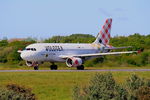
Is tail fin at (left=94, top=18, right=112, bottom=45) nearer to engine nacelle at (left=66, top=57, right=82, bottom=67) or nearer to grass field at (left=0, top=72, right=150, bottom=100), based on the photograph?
engine nacelle at (left=66, top=57, right=82, bottom=67)

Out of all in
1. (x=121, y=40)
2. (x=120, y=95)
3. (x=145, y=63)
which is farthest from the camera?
(x=121, y=40)

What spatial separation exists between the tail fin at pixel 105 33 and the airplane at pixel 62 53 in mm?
633

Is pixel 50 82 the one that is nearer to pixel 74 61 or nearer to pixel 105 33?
pixel 74 61

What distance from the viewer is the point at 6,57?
77125 millimetres

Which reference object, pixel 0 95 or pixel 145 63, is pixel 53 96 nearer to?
pixel 0 95

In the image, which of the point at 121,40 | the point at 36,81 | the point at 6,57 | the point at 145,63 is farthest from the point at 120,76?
the point at 121,40

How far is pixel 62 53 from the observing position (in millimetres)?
58188

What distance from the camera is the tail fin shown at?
6456 cm

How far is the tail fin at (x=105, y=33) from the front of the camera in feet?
212

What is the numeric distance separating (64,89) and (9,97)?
14.5m

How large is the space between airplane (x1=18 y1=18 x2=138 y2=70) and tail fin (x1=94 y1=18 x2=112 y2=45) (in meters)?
0.63

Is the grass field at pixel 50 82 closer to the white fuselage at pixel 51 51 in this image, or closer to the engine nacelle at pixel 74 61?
the white fuselage at pixel 51 51

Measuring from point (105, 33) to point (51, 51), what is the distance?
10.3 m

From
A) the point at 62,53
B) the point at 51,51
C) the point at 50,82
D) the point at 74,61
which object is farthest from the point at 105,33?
the point at 50,82
